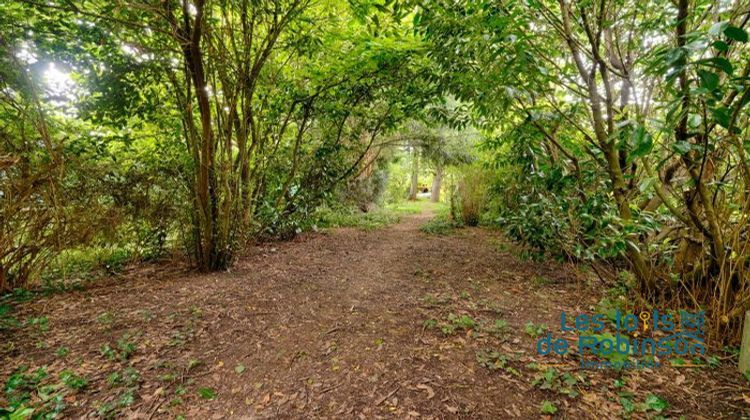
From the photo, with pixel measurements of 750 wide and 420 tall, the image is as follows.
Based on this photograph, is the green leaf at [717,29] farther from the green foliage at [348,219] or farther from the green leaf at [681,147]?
the green foliage at [348,219]

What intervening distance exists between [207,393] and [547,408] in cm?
203

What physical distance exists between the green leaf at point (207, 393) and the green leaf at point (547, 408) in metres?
1.95

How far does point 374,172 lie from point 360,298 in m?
7.85

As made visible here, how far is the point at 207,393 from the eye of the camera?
189 centimetres

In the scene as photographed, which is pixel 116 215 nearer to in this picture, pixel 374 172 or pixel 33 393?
pixel 33 393

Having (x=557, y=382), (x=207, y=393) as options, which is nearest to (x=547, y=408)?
(x=557, y=382)

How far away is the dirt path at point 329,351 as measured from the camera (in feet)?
5.86

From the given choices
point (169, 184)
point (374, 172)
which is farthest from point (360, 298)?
point (374, 172)

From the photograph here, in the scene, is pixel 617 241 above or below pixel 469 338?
above

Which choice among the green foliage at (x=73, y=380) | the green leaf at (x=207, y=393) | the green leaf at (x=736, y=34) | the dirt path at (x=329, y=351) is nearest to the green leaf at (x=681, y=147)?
the green leaf at (x=736, y=34)

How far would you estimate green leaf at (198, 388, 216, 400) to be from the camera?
6.12 ft

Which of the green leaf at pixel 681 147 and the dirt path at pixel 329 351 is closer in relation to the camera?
the green leaf at pixel 681 147

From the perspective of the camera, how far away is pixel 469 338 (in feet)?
8.04

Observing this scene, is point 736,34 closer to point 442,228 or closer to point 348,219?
point 442,228
